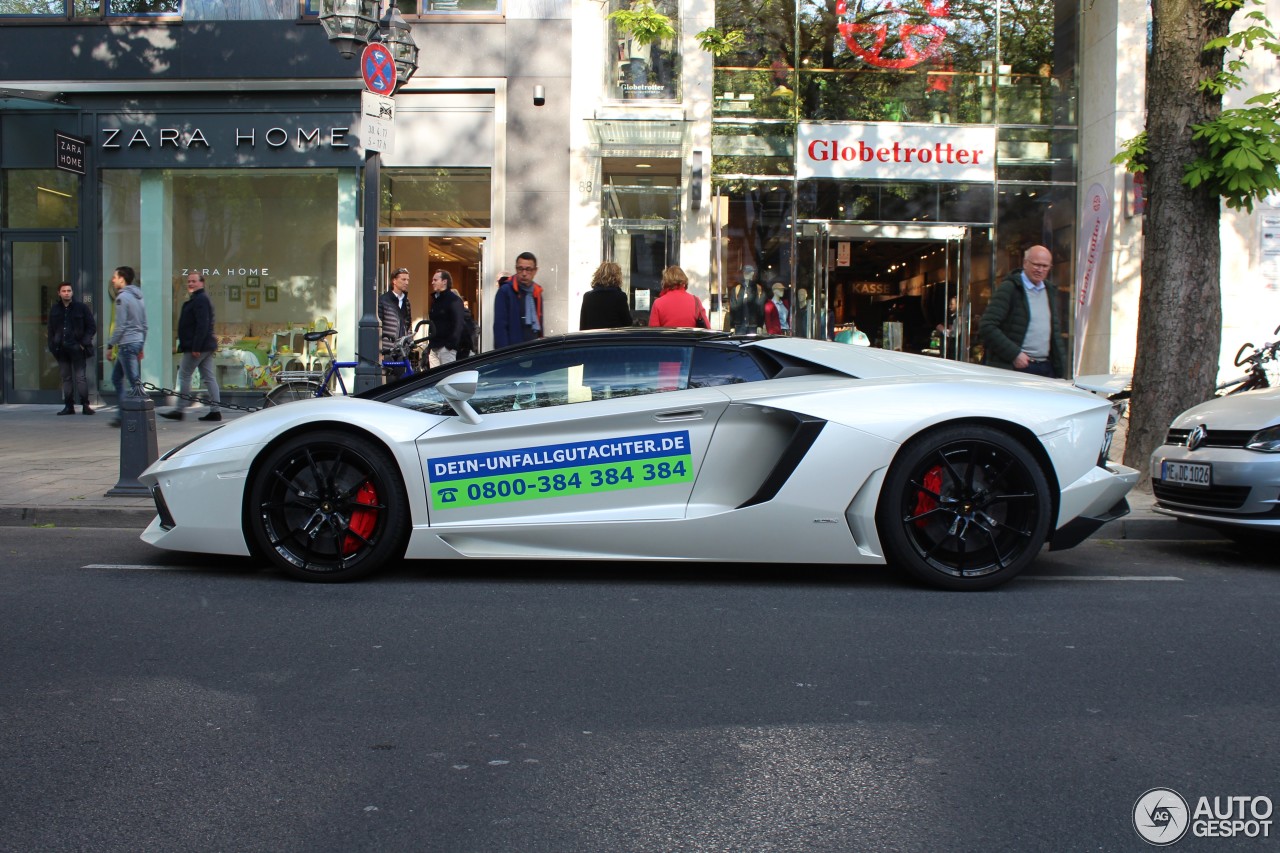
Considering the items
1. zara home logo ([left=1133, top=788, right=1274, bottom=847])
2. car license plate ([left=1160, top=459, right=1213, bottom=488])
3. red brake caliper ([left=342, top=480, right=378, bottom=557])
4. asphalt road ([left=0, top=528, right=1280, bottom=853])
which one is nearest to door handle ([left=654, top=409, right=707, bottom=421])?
asphalt road ([left=0, top=528, right=1280, bottom=853])

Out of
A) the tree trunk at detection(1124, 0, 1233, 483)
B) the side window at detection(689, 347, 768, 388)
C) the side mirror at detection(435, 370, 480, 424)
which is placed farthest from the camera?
the tree trunk at detection(1124, 0, 1233, 483)

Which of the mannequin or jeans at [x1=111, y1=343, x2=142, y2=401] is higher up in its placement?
the mannequin

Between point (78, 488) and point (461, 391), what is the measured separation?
14.4ft

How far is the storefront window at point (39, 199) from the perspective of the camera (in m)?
16.1

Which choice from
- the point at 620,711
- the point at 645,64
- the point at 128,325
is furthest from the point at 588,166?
the point at 620,711

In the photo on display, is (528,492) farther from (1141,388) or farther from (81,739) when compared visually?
(1141,388)

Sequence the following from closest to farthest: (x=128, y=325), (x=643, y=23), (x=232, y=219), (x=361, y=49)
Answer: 1. (x=361, y=49)
2. (x=128, y=325)
3. (x=643, y=23)
4. (x=232, y=219)

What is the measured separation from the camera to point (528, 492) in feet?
18.2

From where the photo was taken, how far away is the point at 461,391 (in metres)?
5.45

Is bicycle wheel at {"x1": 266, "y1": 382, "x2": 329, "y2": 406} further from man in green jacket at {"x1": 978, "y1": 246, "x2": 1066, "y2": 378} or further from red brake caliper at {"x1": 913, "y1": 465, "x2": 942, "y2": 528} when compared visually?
red brake caliper at {"x1": 913, "y1": 465, "x2": 942, "y2": 528}

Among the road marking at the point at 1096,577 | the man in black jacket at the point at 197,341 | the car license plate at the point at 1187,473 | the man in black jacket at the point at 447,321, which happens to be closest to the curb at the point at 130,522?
the car license plate at the point at 1187,473

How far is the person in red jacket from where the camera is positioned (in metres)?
10.1

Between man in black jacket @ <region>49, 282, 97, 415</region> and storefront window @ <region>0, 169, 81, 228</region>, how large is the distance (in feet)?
5.17

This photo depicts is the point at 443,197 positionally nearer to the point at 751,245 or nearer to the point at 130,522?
the point at 751,245
